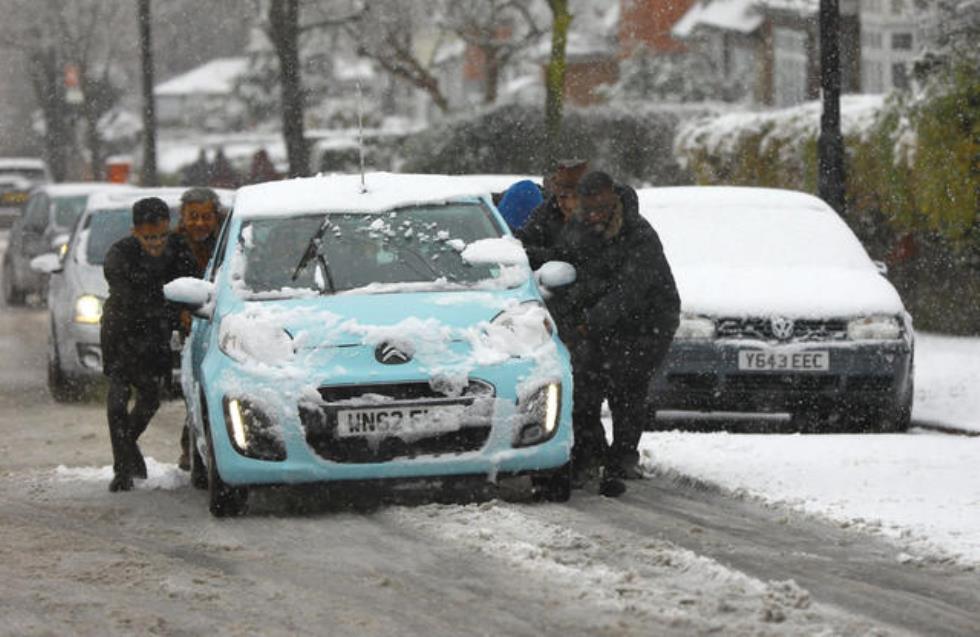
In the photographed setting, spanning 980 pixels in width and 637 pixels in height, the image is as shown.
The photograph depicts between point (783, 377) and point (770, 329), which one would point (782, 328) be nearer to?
point (770, 329)

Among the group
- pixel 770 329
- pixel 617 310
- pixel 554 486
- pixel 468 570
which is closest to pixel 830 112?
pixel 770 329

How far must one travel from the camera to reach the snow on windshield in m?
10.5

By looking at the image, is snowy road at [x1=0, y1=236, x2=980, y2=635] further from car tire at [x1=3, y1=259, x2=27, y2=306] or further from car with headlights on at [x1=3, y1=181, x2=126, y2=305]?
car tire at [x1=3, y1=259, x2=27, y2=306]

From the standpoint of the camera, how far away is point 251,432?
9766mm

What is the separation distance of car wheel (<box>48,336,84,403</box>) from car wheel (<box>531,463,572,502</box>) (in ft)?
25.9

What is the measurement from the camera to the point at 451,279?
10.6 m

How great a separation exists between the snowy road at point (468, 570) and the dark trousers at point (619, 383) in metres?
0.24

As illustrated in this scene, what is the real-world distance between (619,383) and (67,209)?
20.8 meters

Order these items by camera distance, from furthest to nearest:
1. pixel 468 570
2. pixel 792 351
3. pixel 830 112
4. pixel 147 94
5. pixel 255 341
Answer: pixel 147 94 → pixel 830 112 → pixel 792 351 → pixel 255 341 → pixel 468 570

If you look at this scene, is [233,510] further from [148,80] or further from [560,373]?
[148,80]

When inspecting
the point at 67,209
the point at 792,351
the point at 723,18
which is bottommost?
the point at 67,209

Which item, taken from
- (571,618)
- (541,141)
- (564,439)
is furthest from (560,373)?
(541,141)

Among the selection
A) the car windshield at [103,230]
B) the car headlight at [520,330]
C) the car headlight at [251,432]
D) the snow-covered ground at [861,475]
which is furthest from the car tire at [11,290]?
Answer: the car headlight at [251,432]

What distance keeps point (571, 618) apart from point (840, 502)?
3078 millimetres
